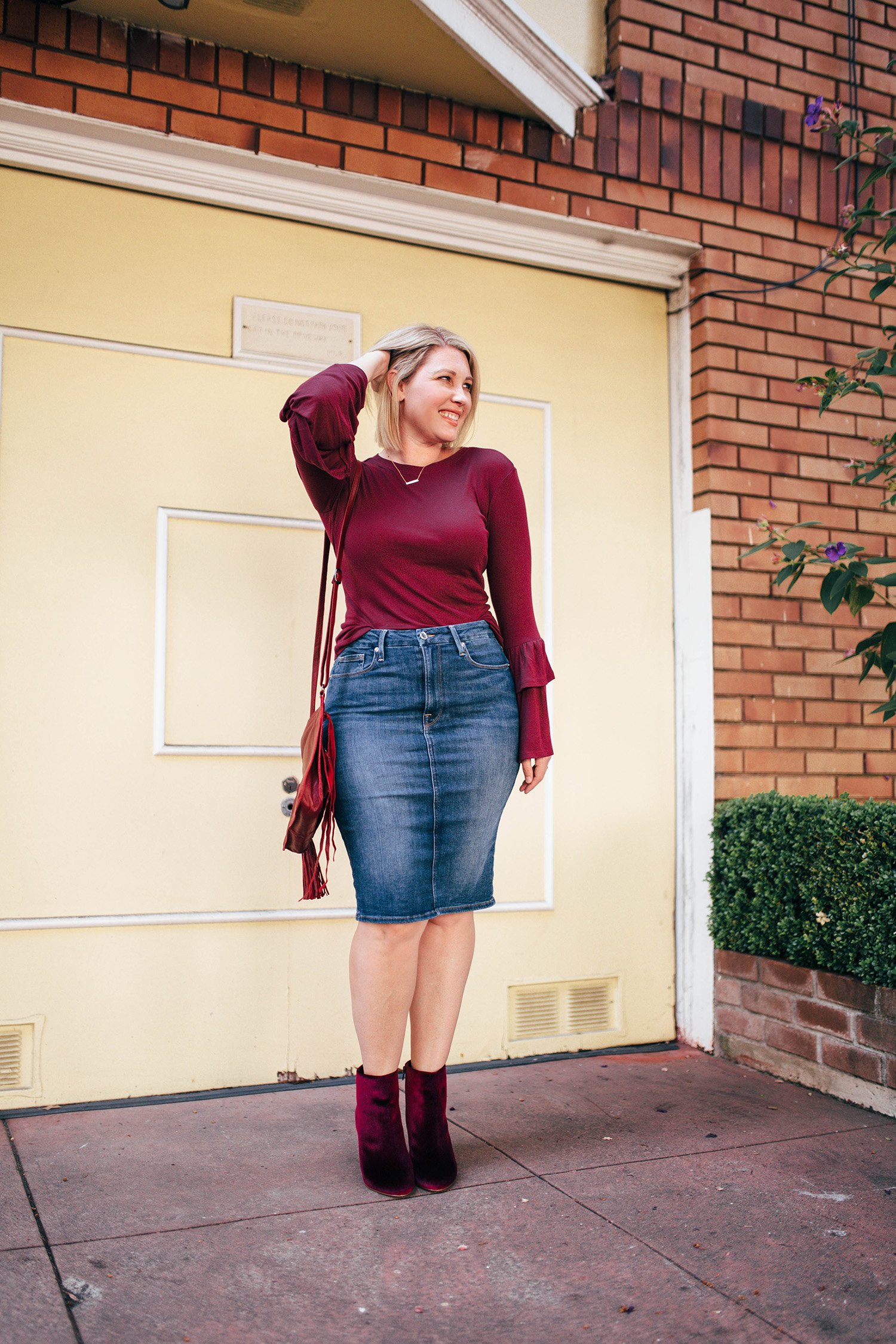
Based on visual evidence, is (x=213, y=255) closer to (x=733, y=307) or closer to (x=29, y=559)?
(x=29, y=559)

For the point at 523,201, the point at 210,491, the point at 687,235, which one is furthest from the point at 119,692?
the point at 687,235

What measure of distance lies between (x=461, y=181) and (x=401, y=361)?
1.21m

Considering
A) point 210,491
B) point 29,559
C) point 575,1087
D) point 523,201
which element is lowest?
point 575,1087

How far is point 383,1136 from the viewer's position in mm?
2303

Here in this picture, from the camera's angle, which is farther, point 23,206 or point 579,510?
point 579,510

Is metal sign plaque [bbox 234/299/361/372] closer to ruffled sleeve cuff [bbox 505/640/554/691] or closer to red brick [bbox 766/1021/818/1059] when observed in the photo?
ruffled sleeve cuff [bbox 505/640/554/691]

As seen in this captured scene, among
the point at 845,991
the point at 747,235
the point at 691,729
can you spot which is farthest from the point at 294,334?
the point at 845,991

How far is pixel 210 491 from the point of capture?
10.3 ft

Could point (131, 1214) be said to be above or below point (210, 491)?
below

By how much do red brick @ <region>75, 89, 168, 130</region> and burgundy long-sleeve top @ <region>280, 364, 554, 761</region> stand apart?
1.20m

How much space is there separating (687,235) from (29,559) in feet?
7.86

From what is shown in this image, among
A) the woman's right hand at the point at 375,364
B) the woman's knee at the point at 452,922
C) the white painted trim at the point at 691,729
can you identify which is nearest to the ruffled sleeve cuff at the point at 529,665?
the woman's knee at the point at 452,922

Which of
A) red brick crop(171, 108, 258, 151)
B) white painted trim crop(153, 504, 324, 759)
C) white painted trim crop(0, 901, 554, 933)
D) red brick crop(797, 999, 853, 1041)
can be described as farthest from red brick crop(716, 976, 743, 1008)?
red brick crop(171, 108, 258, 151)

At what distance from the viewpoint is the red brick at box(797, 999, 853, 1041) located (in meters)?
3.06
